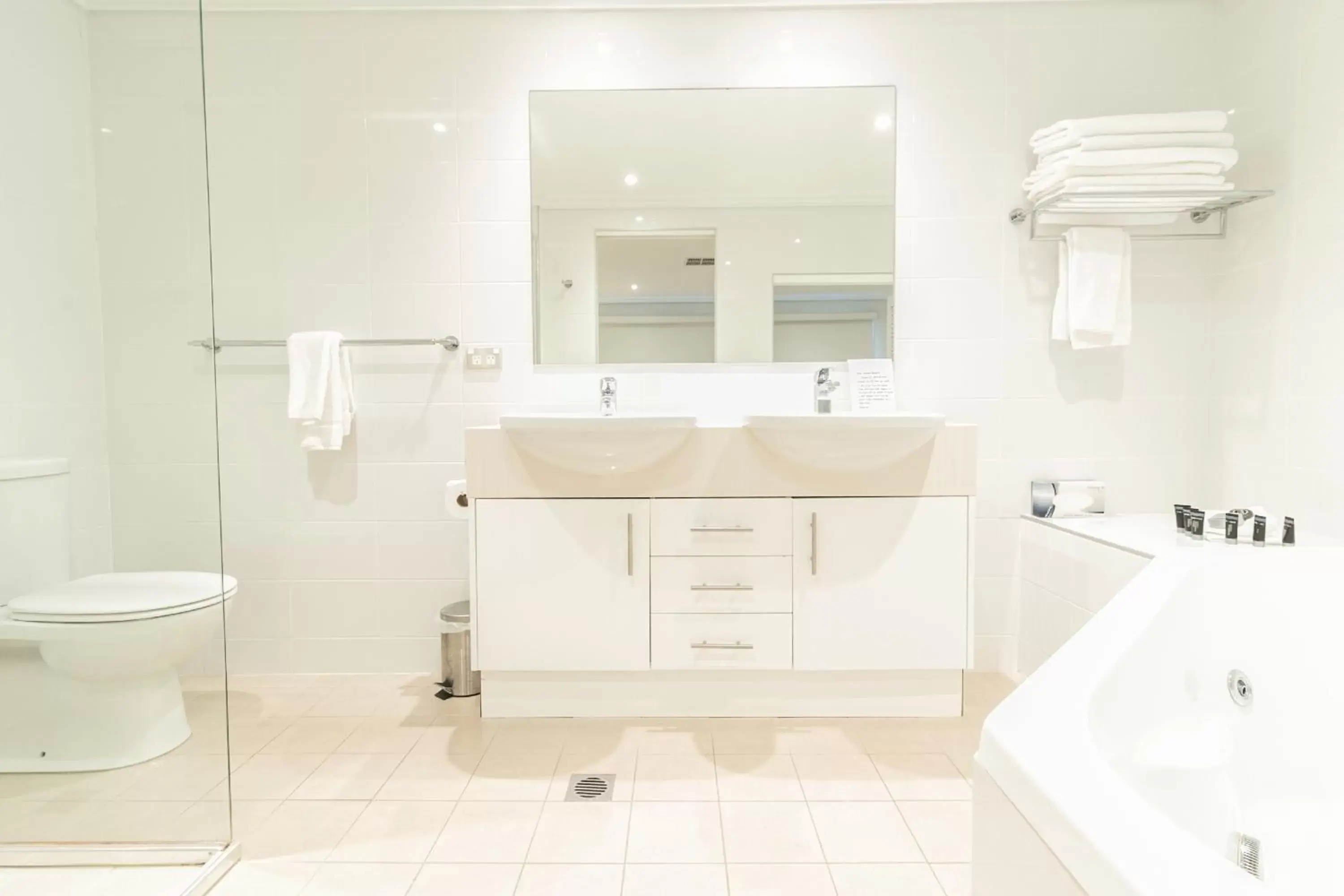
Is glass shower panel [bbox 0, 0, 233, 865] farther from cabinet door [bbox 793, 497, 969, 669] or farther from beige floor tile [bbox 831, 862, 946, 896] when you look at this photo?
cabinet door [bbox 793, 497, 969, 669]

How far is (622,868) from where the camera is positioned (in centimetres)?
135

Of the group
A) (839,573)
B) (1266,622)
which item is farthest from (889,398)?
(1266,622)

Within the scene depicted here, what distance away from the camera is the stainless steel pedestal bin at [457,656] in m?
2.21

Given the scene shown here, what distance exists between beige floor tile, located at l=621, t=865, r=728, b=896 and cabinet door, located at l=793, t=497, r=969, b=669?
69cm

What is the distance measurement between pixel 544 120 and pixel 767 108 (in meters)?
0.72

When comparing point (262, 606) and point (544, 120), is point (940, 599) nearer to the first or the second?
point (544, 120)

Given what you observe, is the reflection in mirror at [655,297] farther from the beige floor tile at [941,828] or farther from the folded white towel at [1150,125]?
the beige floor tile at [941,828]

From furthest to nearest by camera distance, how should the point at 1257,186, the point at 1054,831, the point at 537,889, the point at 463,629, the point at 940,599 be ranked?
the point at 463,629, the point at 1257,186, the point at 940,599, the point at 537,889, the point at 1054,831

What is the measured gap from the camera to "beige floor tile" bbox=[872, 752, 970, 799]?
1.60m

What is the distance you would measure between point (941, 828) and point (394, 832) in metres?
1.16

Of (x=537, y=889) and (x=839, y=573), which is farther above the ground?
(x=839, y=573)

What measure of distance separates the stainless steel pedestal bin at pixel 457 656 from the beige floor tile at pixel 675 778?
2.34 feet

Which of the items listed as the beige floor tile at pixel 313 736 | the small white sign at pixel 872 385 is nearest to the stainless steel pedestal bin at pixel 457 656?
the beige floor tile at pixel 313 736

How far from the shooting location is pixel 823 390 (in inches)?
85.4
